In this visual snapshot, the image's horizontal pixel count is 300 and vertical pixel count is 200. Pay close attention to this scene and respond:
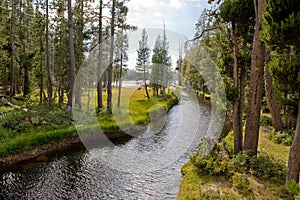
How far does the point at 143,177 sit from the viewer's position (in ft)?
33.2

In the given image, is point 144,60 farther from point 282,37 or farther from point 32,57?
point 282,37

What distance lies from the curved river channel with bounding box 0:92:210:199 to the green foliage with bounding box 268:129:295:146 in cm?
413

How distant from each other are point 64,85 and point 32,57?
472 centimetres

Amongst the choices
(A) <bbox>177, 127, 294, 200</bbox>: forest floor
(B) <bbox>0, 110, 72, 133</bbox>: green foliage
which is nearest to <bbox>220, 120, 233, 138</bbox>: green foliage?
(A) <bbox>177, 127, 294, 200</bbox>: forest floor

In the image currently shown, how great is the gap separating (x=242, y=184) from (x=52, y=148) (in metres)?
9.64

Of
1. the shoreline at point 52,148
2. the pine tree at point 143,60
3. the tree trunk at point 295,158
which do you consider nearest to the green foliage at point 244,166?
the tree trunk at point 295,158

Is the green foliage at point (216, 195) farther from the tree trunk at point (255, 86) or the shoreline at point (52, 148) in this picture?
the shoreline at point (52, 148)

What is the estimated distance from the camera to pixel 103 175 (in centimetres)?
1020

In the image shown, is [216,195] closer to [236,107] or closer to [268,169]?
[268,169]

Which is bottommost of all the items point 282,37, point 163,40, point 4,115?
point 4,115

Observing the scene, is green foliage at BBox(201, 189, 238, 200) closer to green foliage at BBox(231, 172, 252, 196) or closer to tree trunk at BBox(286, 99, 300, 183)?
green foliage at BBox(231, 172, 252, 196)

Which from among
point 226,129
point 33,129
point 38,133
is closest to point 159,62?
point 226,129

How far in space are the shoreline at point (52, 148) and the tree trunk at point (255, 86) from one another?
8.78 meters

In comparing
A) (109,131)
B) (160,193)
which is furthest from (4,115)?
(160,193)
